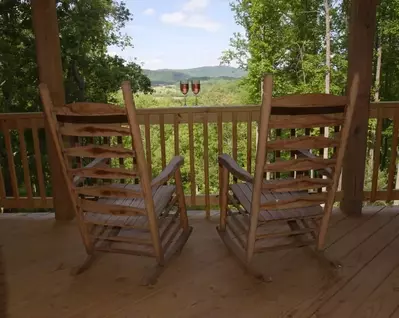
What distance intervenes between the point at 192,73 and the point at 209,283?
17.3 ft

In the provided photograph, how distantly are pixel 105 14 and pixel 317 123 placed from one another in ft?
28.8

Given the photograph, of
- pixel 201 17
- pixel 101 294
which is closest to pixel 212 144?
pixel 201 17

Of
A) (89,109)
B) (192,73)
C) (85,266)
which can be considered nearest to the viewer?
(89,109)

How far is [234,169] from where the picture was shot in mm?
1995

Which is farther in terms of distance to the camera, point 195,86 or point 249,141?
point 195,86

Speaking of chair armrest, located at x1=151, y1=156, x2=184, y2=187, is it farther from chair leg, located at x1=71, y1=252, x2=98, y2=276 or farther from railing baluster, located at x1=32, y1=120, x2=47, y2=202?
railing baluster, located at x1=32, y1=120, x2=47, y2=202

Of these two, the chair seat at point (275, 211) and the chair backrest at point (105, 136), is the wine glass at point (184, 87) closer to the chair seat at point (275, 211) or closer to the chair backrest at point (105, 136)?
the chair seat at point (275, 211)

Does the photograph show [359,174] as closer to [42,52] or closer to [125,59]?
[42,52]

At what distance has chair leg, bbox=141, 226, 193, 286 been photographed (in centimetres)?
199

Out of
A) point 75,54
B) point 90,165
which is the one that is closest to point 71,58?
point 75,54

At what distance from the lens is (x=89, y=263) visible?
215 centimetres

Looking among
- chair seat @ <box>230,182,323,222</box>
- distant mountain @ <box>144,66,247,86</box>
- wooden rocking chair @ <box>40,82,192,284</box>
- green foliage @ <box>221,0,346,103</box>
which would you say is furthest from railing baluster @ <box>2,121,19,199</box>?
green foliage @ <box>221,0,346,103</box>

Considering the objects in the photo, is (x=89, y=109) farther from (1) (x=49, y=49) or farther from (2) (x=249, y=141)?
(2) (x=249, y=141)

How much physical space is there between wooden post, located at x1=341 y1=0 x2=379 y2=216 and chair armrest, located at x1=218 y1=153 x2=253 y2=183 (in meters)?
1.02
